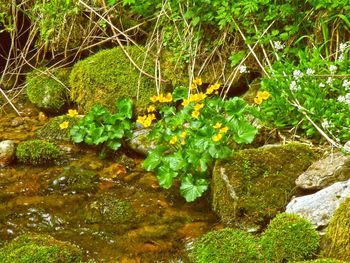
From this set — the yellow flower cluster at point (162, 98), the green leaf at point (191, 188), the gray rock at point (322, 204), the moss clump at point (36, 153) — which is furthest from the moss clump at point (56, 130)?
the gray rock at point (322, 204)

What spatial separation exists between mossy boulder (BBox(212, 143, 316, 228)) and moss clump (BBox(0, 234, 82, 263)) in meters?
1.02

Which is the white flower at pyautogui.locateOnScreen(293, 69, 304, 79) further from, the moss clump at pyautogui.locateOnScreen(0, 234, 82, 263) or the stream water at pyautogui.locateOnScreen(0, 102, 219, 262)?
the moss clump at pyautogui.locateOnScreen(0, 234, 82, 263)

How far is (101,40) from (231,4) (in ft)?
6.00

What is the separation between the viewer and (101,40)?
585cm

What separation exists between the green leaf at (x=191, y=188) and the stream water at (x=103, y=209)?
0.12 m

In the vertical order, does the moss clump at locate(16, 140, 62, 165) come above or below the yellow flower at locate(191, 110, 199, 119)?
below

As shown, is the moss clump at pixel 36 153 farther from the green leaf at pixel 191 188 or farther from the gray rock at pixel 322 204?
the gray rock at pixel 322 204

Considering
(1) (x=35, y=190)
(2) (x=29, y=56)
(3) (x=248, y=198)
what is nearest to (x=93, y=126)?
(1) (x=35, y=190)

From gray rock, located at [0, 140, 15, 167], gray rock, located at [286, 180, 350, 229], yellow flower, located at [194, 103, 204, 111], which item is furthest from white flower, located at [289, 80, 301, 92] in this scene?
gray rock, located at [0, 140, 15, 167]

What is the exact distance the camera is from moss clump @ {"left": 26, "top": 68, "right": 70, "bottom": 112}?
5637 millimetres

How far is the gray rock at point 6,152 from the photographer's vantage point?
14.7ft

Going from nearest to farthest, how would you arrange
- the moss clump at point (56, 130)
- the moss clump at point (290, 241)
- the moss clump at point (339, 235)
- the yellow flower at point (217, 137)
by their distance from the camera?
1. the moss clump at point (339, 235)
2. the moss clump at point (290, 241)
3. the yellow flower at point (217, 137)
4. the moss clump at point (56, 130)

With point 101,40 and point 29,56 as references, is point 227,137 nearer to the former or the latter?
point 101,40

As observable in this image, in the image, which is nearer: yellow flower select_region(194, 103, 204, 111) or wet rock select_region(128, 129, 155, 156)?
yellow flower select_region(194, 103, 204, 111)
